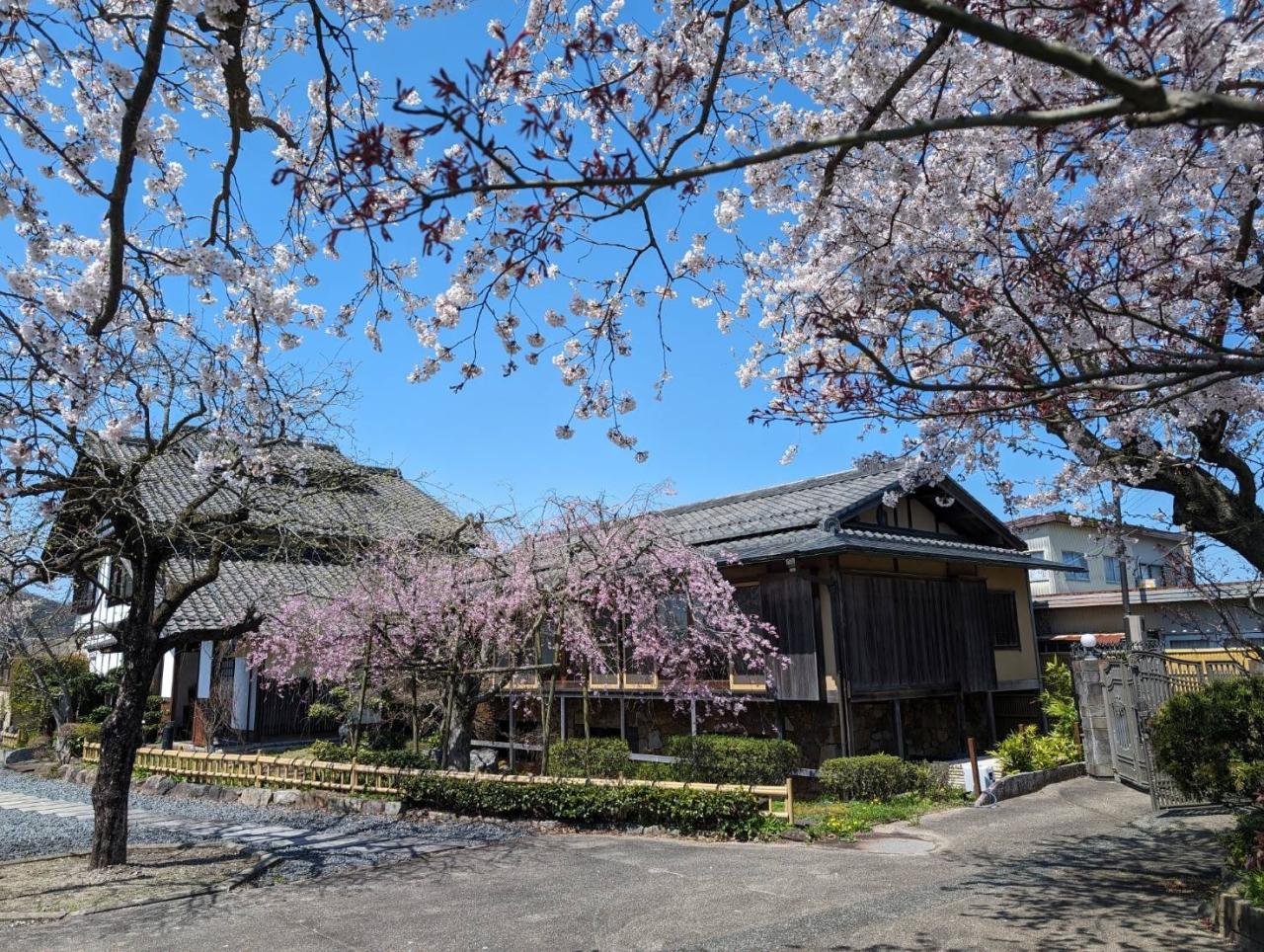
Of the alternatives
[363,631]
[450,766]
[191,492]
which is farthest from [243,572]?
[450,766]

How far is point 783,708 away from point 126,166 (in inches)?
521

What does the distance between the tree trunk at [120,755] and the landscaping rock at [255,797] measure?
169 inches

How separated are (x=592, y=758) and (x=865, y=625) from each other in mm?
5141

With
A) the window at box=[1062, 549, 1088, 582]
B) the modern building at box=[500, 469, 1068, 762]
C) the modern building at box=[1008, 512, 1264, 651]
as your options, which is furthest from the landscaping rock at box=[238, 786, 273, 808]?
the window at box=[1062, 549, 1088, 582]

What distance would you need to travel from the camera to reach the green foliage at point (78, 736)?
706 inches

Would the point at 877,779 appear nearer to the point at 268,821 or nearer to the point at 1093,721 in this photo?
the point at 1093,721

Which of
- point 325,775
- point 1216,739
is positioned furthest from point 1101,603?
point 325,775

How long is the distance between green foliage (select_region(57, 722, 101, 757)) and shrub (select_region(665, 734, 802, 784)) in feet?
41.9

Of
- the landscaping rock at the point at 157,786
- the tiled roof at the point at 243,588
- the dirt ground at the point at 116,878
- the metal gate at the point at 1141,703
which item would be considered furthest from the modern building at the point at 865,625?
the dirt ground at the point at 116,878

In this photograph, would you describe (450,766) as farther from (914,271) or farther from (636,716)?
(914,271)

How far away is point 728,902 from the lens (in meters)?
6.93

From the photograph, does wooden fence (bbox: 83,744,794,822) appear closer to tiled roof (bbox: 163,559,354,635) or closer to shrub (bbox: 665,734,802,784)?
shrub (bbox: 665,734,802,784)

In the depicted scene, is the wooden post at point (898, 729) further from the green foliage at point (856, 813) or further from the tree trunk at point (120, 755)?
the tree trunk at point (120, 755)

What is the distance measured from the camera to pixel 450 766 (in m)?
12.6
